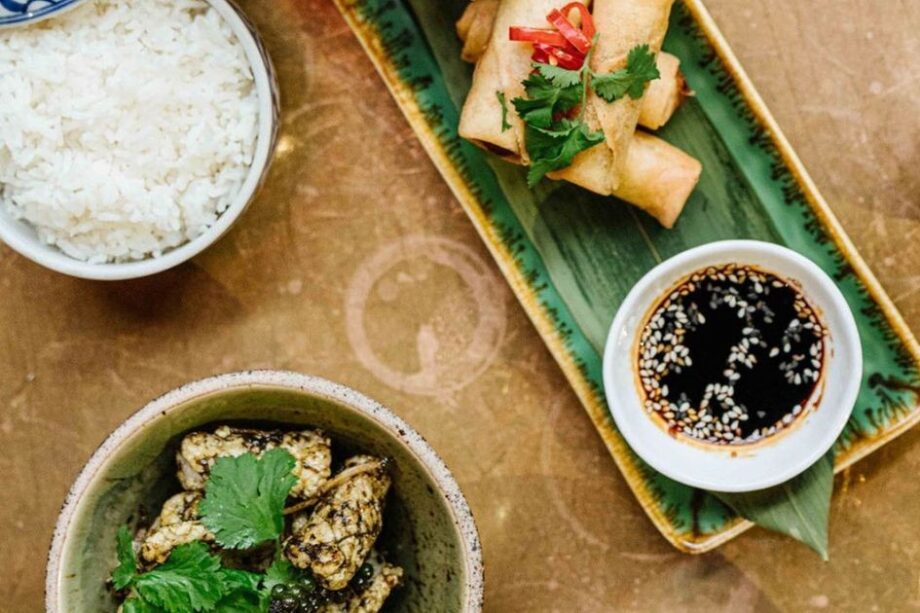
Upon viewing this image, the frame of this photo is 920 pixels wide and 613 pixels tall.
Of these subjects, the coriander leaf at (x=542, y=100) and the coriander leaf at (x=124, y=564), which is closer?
the coriander leaf at (x=124, y=564)

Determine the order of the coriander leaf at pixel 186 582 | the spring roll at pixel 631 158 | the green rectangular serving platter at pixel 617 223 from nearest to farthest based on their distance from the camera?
the coriander leaf at pixel 186 582
the spring roll at pixel 631 158
the green rectangular serving platter at pixel 617 223

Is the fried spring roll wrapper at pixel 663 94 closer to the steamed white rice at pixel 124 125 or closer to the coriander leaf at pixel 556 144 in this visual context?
the coriander leaf at pixel 556 144

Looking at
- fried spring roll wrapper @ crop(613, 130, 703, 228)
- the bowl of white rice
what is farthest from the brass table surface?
fried spring roll wrapper @ crop(613, 130, 703, 228)

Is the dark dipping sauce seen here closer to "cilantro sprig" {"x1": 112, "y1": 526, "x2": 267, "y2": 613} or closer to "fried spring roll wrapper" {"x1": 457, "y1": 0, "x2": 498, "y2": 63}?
"fried spring roll wrapper" {"x1": 457, "y1": 0, "x2": 498, "y2": 63}

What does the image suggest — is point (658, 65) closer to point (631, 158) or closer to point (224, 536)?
point (631, 158)

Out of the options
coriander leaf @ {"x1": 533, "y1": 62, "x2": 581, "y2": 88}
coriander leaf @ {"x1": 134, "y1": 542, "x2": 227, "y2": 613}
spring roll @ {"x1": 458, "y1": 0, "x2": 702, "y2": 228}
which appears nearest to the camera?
coriander leaf @ {"x1": 134, "y1": 542, "x2": 227, "y2": 613}

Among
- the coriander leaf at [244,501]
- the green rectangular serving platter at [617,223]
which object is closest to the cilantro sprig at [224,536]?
the coriander leaf at [244,501]

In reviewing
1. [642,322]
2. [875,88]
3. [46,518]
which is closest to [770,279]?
[642,322]
